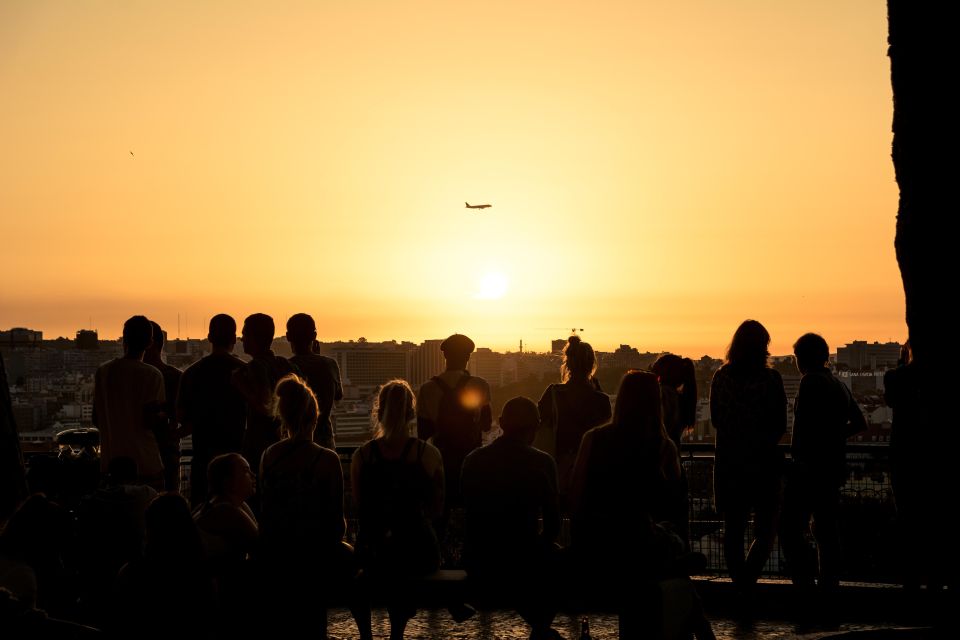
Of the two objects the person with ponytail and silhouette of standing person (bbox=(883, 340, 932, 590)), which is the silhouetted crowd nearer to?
the person with ponytail

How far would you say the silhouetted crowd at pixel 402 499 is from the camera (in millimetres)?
5824

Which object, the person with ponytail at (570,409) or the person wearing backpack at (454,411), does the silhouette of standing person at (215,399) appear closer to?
the person wearing backpack at (454,411)

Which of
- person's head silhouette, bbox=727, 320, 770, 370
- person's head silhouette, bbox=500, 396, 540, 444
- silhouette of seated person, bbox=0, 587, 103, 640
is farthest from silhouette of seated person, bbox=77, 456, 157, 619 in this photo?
person's head silhouette, bbox=727, 320, 770, 370

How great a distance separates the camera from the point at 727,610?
7.93m

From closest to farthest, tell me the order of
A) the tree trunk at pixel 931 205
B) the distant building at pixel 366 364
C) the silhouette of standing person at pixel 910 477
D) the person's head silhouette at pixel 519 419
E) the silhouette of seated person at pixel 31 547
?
the tree trunk at pixel 931 205
the silhouette of seated person at pixel 31 547
the person's head silhouette at pixel 519 419
the silhouette of standing person at pixel 910 477
the distant building at pixel 366 364

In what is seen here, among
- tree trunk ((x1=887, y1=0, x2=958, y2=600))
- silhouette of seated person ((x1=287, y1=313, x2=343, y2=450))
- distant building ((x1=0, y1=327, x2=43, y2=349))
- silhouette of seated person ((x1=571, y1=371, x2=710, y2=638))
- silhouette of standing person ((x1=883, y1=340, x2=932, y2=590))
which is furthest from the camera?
distant building ((x1=0, y1=327, x2=43, y2=349))

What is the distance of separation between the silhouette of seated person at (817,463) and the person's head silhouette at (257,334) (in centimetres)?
354

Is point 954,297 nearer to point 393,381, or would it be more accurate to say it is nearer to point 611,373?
point 393,381

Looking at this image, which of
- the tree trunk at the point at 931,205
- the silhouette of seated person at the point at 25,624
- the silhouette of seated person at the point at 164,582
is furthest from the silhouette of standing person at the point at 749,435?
the silhouette of seated person at the point at 25,624

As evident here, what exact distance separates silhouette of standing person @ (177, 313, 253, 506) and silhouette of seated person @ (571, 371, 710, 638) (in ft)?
9.32

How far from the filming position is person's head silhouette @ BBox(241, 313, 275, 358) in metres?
7.83

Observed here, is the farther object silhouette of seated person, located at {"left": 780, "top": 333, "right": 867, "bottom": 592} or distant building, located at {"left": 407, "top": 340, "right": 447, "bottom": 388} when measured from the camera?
distant building, located at {"left": 407, "top": 340, "right": 447, "bottom": 388}

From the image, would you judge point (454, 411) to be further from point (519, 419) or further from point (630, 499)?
point (630, 499)

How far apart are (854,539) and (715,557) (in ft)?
7.06
